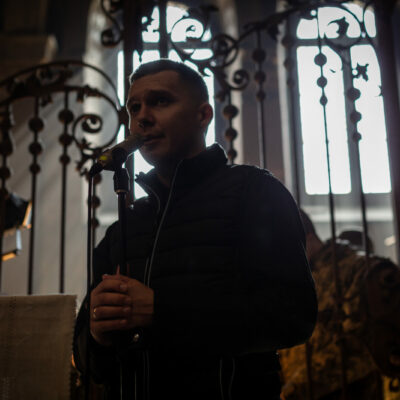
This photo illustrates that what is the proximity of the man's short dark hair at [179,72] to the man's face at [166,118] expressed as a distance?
0.02 m

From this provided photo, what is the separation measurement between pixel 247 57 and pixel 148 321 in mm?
5665

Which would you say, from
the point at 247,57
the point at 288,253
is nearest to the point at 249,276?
the point at 288,253

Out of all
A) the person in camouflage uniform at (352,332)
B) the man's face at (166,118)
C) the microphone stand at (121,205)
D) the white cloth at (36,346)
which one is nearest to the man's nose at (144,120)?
the man's face at (166,118)

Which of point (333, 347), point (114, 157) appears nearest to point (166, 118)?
point (114, 157)

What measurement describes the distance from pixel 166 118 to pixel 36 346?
78 cm

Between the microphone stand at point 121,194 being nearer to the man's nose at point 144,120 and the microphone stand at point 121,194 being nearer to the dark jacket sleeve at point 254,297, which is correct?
the dark jacket sleeve at point 254,297

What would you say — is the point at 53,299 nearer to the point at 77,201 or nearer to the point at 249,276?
the point at 249,276

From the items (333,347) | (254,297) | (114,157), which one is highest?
(114,157)

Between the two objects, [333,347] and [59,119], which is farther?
[333,347]

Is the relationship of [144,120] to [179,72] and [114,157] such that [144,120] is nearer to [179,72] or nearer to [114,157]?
A: [179,72]

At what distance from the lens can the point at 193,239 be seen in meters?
1.40

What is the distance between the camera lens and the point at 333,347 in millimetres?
3041

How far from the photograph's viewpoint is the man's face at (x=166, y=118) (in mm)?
1542

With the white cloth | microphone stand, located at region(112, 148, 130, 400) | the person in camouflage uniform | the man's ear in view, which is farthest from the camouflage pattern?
microphone stand, located at region(112, 148, 130, 400)
